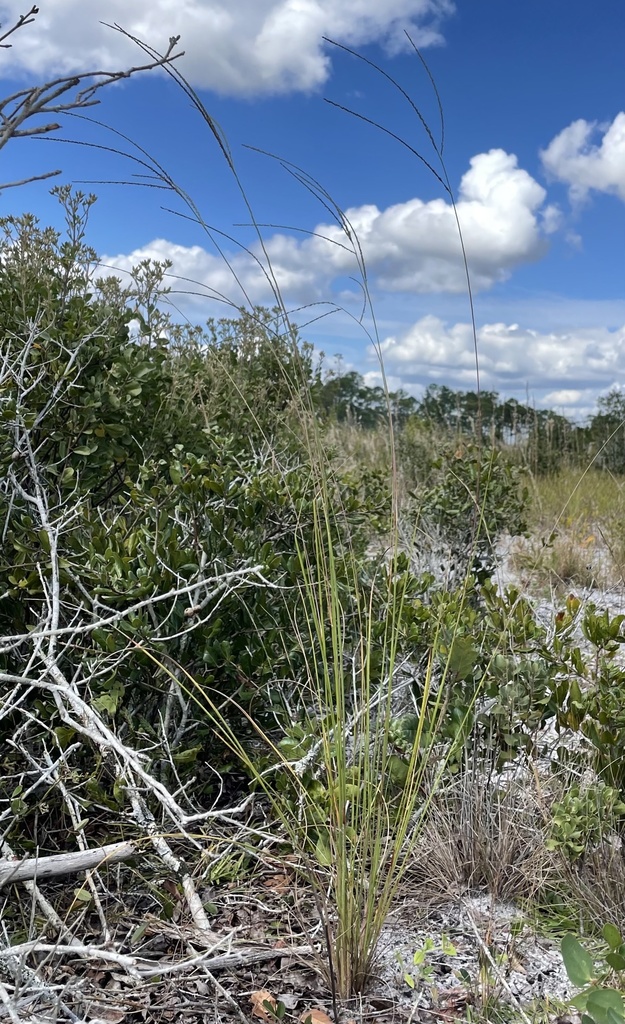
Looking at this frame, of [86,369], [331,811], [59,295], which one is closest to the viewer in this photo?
[331,811]

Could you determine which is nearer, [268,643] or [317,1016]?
[317,1016]

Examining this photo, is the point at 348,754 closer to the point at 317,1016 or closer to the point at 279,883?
the point at 279,883

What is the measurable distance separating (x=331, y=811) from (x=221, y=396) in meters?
3.02

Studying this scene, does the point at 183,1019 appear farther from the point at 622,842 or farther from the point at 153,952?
the point at 622,842

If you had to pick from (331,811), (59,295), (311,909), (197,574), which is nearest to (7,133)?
(197,574)

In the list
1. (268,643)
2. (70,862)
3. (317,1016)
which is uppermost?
(268,643)

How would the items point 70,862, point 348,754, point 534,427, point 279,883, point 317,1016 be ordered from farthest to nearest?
1. point 534,427
2. point 348,754
3. point 279,883
4. point 70,862
5. point 317,1016

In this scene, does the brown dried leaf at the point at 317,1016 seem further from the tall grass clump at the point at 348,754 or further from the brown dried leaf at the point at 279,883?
the brown dried leaf at the point at 279,883

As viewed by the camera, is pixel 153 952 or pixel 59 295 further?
pixel 59 295

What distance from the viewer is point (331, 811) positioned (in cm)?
168

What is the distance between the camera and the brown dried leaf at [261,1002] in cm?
167

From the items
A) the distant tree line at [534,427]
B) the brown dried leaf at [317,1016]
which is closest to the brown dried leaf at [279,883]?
the brown dried leaf at [317,1016]

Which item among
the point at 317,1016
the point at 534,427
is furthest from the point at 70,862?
the point at 534,427

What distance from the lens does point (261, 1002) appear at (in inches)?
66.2
